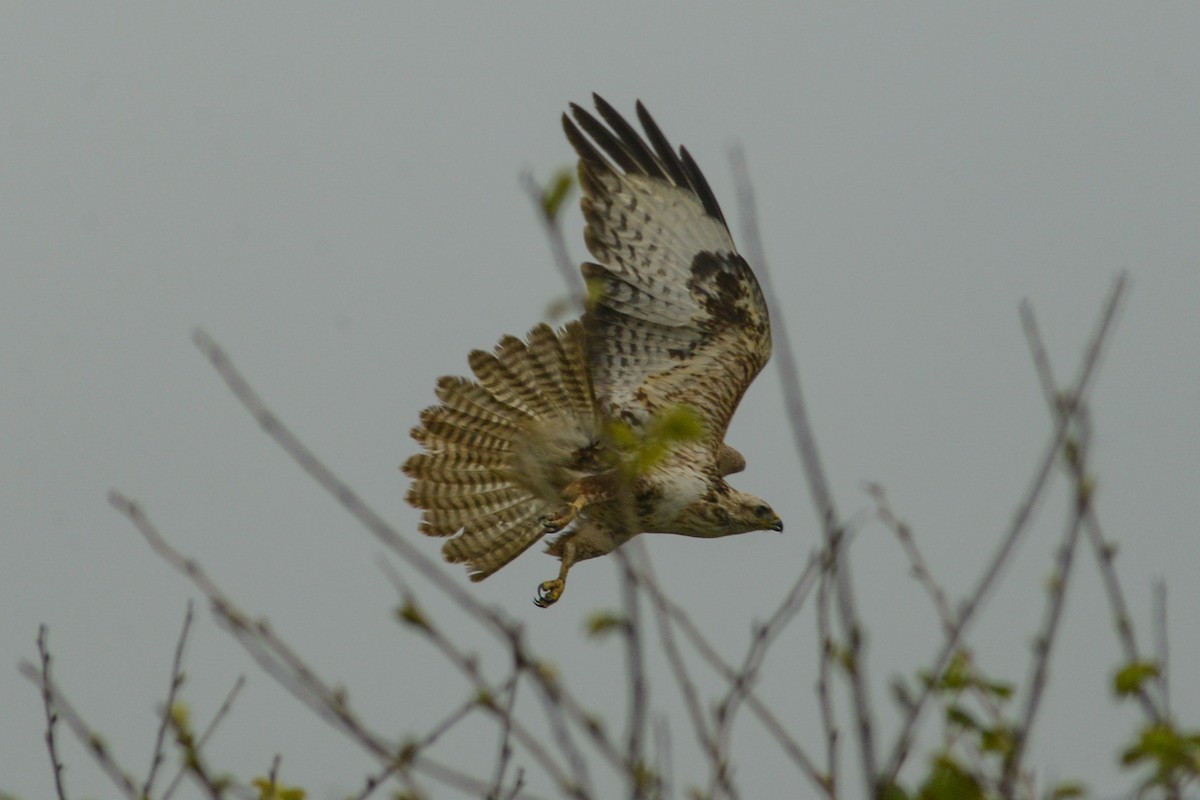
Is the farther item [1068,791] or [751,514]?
[751,514]

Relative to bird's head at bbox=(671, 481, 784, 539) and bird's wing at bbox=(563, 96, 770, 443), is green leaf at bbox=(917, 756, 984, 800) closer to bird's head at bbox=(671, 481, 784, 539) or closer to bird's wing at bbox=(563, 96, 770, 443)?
bird's head at bbox=(671, 481, 784, 539)

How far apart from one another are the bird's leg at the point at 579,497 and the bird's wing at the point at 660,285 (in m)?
0.75

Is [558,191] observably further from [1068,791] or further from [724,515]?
[724,515]

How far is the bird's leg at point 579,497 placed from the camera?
21.9 feet

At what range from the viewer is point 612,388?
301 inches

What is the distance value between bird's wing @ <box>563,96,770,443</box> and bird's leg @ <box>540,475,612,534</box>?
29.6 inches

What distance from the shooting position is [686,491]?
7.14 meters

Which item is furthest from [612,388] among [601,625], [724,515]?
[601,625]

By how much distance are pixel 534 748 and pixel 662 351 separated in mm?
5455

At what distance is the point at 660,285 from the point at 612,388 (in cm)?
58

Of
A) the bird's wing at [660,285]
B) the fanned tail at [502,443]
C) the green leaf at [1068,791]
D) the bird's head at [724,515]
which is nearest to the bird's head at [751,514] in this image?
the bird's head at [724,515]

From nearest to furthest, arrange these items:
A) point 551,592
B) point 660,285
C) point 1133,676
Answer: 1. point 1133,676
2. point 551,592
3. point 660,285

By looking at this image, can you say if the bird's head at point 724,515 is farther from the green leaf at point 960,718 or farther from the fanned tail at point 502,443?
the green leaf at point 960,718

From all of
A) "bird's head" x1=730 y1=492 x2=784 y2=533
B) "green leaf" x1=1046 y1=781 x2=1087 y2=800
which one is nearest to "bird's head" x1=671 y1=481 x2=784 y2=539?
"bird's head" x1=730 y1=492 x2=784 y2=533
